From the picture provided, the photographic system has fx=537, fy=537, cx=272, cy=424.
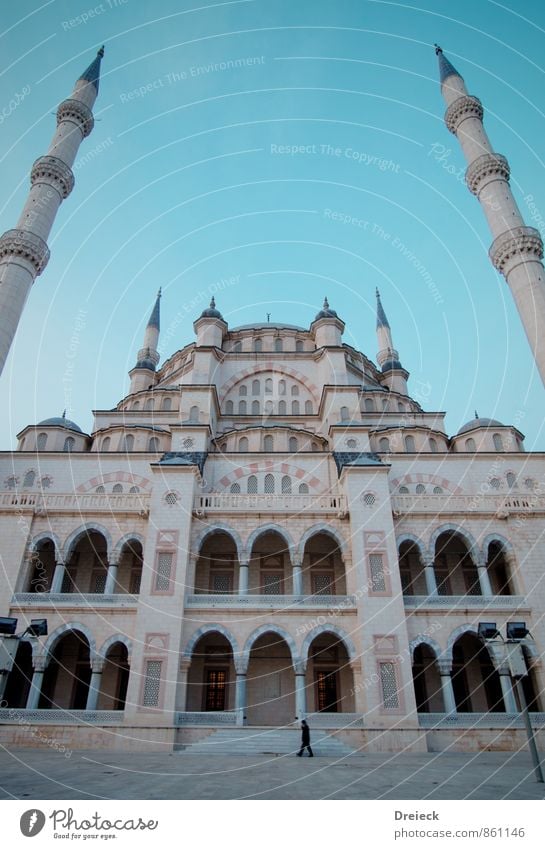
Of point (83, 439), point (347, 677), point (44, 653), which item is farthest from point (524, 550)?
point (83, 439)

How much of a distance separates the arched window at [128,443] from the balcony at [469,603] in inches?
641

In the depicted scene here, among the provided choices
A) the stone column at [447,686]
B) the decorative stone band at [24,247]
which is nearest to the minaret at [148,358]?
the decorative stone band at [24,247]

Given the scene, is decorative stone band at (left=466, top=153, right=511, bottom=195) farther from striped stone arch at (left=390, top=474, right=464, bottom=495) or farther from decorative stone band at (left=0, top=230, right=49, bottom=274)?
decorative stone band at (left=0, top=230, right=49, bottom=274)

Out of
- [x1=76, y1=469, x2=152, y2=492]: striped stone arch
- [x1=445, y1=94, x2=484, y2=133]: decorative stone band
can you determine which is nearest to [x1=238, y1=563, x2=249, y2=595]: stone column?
[x1=76, y1=469, x2=152, y2=492]: striped stone arch

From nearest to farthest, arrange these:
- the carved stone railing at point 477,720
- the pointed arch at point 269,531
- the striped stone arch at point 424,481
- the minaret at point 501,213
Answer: the carved stone railing at point 477,720 → the pointed arch at point 269,531 → the minaret at point 501,213 → the striped stone arch at point 424,481

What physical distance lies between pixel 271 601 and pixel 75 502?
9.08m

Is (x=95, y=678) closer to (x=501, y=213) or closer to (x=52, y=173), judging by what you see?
(x=52, y=173)

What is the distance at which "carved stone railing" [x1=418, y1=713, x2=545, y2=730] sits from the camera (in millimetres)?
17562

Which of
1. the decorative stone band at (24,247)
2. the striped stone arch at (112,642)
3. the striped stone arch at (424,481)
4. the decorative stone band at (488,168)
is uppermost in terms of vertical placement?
the decorative stone band at (488,168)

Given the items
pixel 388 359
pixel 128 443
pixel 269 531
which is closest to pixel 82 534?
pixel 269 531

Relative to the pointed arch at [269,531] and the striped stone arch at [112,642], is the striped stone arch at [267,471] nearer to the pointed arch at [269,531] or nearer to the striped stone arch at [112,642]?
the pointed arch at [269,531]

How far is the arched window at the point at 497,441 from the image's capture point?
28.7m

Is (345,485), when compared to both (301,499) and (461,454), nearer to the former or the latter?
(301,499)

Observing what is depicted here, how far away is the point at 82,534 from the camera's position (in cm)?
2192
